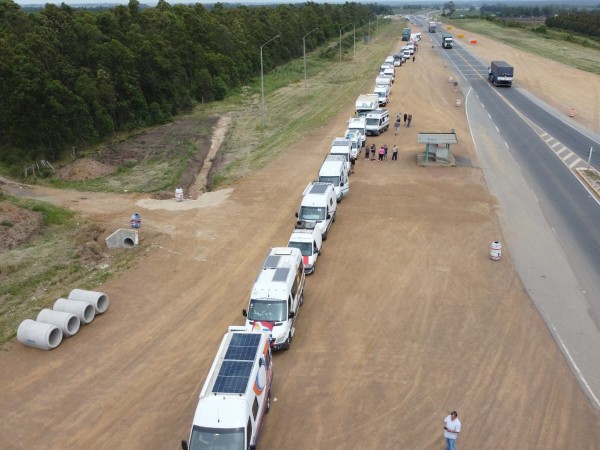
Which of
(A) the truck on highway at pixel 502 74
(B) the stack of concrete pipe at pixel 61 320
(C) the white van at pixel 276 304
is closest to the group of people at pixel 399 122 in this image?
(A) the truck on highway at pixel 502 74

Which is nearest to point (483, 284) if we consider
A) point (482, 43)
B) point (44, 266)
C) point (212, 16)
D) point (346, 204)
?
point (346, 204)

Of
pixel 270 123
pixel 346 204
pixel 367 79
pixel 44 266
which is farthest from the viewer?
pixel 367 79

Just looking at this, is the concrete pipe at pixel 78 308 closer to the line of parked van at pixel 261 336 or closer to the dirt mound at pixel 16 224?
the line of parked van at pixel 261 336

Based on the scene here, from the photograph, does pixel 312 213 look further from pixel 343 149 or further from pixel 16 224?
pixel 16 224

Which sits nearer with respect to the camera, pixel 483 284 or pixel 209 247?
pixel 483 284

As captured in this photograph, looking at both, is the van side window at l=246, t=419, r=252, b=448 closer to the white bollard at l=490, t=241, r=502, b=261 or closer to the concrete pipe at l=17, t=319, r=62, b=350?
the concrete pipe at l=17, t=319, r=62, b=350

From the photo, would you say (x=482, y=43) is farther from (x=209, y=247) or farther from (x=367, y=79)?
(x=209, y=247)
